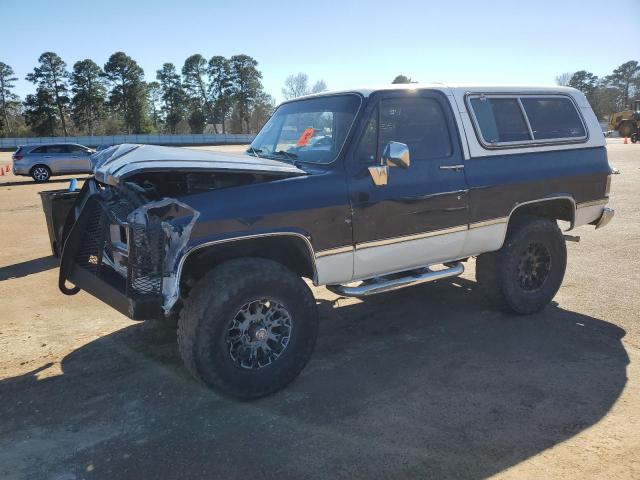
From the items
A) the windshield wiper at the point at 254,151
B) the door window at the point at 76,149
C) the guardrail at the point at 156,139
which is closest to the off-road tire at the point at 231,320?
the windshield wiper at the point at 254,151

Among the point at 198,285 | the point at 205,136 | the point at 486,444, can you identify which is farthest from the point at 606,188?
the point at 205,136

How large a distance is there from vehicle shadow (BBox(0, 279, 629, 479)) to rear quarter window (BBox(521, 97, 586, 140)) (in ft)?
6.31

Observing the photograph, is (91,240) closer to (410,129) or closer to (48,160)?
(410,129)

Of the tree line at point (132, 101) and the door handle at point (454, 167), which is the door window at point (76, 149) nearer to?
the door handle at point (454, 167)

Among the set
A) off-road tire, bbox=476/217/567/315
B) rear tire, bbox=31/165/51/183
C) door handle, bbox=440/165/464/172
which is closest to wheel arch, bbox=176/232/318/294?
door handle, bbox=440/165/464/172

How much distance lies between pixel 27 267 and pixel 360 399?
5929mm

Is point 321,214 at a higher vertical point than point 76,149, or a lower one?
lower

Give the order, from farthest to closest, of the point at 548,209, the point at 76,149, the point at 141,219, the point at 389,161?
the point at 76,149 < the point at 548,209 < the point at 389,161 < the point at 141,219

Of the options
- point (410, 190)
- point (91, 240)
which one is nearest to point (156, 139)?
point (91, 240)

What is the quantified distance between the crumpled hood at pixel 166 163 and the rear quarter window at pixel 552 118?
8.75 ft

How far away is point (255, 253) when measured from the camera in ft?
13.1

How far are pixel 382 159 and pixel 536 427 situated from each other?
221 centimetres

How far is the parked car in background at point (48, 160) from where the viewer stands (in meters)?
21.1

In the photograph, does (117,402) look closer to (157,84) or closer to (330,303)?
(330,303)
